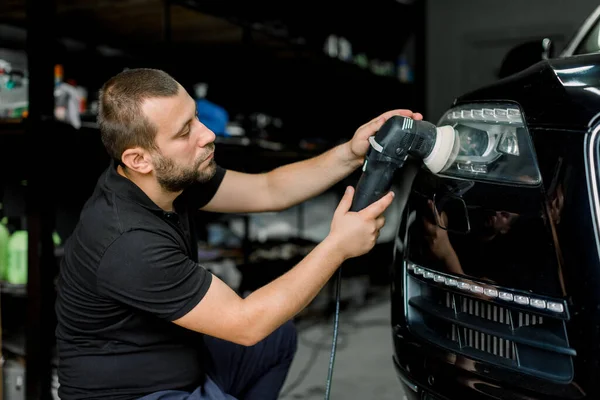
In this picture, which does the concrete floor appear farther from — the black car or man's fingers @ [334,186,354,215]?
man's fingers @ [334,186,354,215]

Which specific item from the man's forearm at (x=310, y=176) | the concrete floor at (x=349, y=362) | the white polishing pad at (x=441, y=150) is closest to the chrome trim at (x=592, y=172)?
the white polishing pad at (x=441, y=150)

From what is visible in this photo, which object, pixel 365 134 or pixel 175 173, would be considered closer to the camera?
pixel 175 173

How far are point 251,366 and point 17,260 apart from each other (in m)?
1.09

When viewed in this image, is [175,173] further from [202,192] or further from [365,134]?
[365,134]

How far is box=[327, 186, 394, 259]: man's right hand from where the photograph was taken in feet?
3.91

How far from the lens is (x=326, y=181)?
165 centimetres

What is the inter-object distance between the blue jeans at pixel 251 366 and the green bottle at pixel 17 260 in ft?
3.08

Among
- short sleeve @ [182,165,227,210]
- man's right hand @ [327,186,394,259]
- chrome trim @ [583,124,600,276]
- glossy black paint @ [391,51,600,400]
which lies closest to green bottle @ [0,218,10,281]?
short sleeve @ [182,165,227,210]

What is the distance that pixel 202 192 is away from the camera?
1647 mm

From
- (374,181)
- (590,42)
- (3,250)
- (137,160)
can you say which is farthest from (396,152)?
(3,250)

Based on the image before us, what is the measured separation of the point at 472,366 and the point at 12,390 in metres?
1.59

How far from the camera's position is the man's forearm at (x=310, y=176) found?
1597 millimetres

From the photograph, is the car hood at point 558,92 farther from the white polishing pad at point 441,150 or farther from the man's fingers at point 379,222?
the man's fingers at point 379,222

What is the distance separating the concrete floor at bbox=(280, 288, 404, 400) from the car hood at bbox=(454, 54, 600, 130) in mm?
1346
